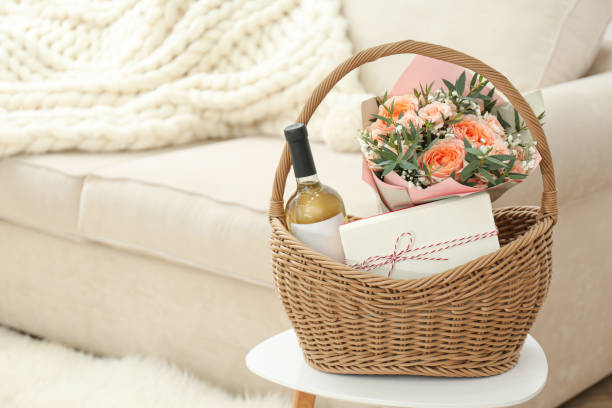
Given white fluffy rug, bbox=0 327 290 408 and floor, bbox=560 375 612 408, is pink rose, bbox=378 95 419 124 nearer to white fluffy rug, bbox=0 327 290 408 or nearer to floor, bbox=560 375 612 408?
white fluffy rug, bbox=0 327 290 408

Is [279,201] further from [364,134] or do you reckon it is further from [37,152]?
[37,152]

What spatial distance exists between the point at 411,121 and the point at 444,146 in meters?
0.04

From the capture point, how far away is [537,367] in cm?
73

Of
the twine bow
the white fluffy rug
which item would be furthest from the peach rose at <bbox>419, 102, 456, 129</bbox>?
the white fluffy rug

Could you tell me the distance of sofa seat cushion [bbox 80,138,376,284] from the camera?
1161 mm

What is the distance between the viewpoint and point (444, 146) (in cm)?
68

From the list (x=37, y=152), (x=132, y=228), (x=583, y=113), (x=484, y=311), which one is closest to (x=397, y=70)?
(x=583, y=113)

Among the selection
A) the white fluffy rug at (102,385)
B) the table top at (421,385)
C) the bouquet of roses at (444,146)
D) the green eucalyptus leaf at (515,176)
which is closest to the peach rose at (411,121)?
the bouquet of roses at (444,146)

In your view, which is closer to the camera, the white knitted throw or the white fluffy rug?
the white fluffy rug

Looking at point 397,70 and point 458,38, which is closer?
point 458,38

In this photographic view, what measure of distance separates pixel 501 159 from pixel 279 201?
246 mm

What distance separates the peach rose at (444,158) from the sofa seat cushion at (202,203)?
1.23ft

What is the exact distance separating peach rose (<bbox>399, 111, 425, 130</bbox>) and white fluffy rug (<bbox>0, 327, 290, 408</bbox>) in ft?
2.30

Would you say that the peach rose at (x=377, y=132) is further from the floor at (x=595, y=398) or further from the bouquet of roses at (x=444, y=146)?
the floor at (x=595, y=398)
